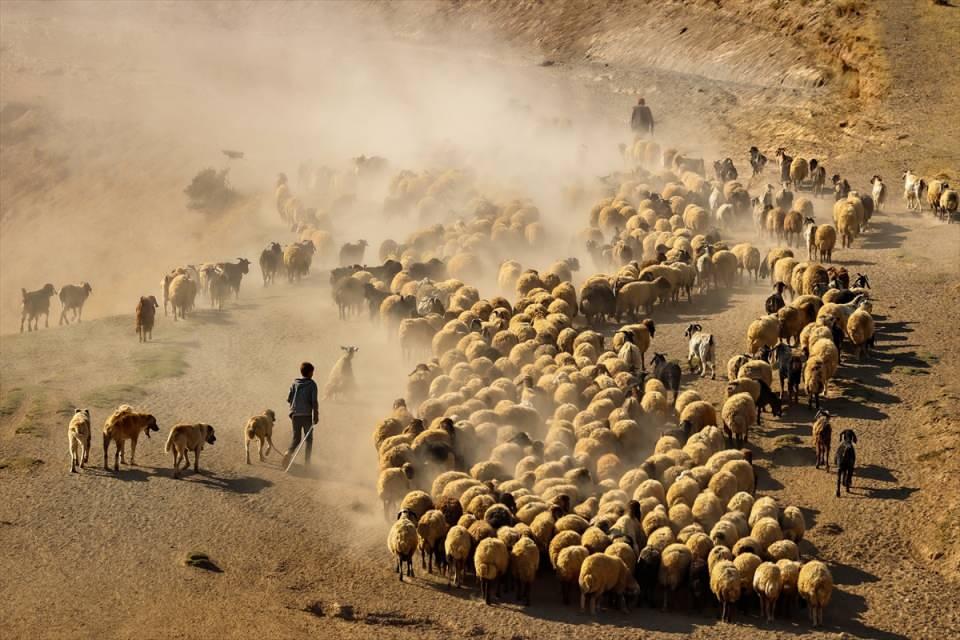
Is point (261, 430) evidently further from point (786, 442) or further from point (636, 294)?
point (636, 294)

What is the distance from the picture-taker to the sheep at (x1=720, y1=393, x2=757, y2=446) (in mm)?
27516

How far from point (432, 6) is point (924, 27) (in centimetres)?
3613

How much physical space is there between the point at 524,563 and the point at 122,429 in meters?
9.52

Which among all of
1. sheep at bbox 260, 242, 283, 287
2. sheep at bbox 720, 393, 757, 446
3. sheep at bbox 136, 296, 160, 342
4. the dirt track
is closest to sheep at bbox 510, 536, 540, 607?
the dirt track

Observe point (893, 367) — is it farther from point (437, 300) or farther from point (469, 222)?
point (469, 222)

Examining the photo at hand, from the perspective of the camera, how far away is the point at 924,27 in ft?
194

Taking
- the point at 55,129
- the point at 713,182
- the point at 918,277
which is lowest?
the point at 918,277

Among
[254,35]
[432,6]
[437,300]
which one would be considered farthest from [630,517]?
[254,35]

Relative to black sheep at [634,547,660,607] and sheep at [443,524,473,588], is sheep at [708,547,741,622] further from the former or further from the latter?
sheep at [443,524,473,588]

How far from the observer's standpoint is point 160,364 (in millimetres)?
34438

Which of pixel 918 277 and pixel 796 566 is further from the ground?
pixel 918 277

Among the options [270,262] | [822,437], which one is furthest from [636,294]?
[270,262]

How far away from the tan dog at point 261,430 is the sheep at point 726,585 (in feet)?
34.1

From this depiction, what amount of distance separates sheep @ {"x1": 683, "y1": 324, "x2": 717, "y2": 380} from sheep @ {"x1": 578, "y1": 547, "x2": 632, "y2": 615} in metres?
10.9
